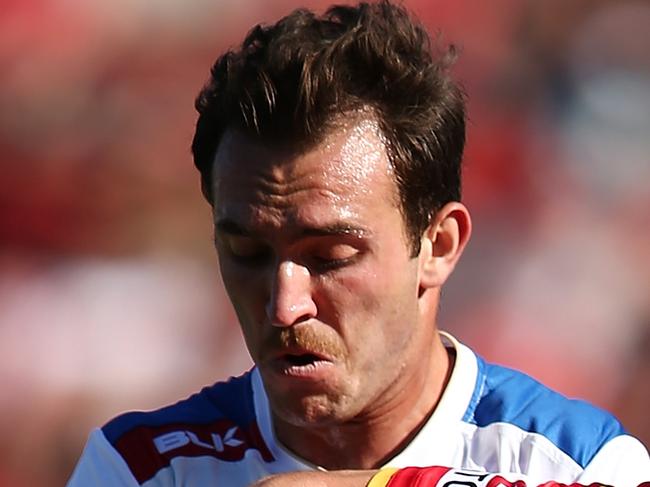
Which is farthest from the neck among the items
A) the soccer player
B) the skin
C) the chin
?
the chin

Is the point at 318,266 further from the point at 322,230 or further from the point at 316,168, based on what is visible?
the point at 316,168

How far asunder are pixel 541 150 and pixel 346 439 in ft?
9.31

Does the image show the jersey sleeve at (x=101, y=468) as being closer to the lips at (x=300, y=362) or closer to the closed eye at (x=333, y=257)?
the lips at (x=300, y=362)

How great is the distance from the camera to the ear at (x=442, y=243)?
2.84m

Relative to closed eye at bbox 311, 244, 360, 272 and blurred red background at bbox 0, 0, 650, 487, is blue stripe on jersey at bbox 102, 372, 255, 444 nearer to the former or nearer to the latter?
closed eye at bbox 311, 244, 360, 272

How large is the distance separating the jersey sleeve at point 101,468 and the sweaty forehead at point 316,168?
61 cm

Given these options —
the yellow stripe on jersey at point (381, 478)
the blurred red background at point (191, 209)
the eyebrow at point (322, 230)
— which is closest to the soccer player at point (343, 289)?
the eyebrow at point (322, 230)

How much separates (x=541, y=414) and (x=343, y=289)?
0.56 metres

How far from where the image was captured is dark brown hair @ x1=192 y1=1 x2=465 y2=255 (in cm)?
271

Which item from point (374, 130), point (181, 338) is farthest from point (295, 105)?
point (181, 338)

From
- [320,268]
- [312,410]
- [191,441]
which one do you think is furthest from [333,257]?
[191,441]

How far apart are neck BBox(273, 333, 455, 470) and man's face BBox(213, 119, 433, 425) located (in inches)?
6.6

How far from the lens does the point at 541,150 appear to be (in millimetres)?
5516

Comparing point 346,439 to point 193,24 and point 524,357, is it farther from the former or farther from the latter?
point 193,24
